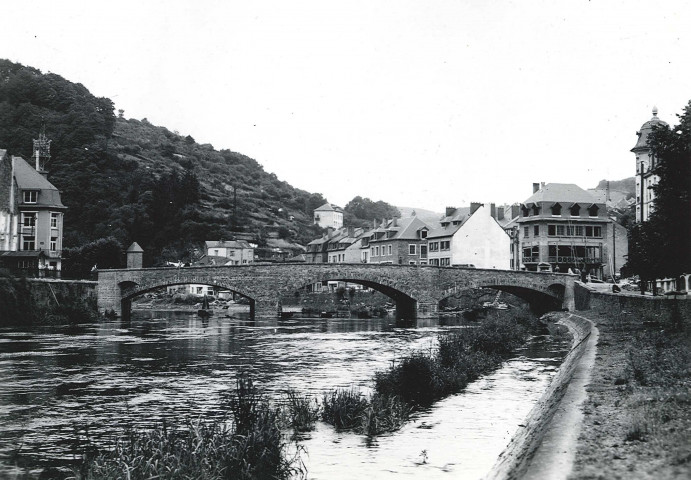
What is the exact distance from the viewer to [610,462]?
29.6 ft

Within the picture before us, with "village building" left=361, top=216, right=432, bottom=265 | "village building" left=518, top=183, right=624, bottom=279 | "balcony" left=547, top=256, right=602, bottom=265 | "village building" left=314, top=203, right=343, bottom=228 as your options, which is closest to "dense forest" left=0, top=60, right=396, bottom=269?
"village building" left=314, top=203, right=343, bottom=228

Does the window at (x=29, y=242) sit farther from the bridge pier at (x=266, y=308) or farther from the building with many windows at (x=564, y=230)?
the building with many windows at (x=564, y=230)

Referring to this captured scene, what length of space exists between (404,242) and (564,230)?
2476cm

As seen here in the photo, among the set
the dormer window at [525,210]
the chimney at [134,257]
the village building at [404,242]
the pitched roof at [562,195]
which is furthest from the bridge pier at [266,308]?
the village building at [404,242]

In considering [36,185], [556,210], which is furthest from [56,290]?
[556,210]

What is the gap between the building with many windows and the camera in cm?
7675

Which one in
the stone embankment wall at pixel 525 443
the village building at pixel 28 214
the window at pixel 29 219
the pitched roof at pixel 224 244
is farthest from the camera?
the pitched roof at pixel 224 244

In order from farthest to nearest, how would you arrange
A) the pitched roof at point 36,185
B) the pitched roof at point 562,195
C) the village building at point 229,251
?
the village building at point 229,251
the pitched roof at point 562,195
the pitched roof at point 36,185

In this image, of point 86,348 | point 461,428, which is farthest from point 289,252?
point 461,428

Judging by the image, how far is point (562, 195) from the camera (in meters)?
78.2

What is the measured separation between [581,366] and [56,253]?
6400 cm

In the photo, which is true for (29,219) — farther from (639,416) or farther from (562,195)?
(639,416)

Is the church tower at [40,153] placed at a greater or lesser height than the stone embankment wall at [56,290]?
greater

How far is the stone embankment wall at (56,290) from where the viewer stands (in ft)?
178
